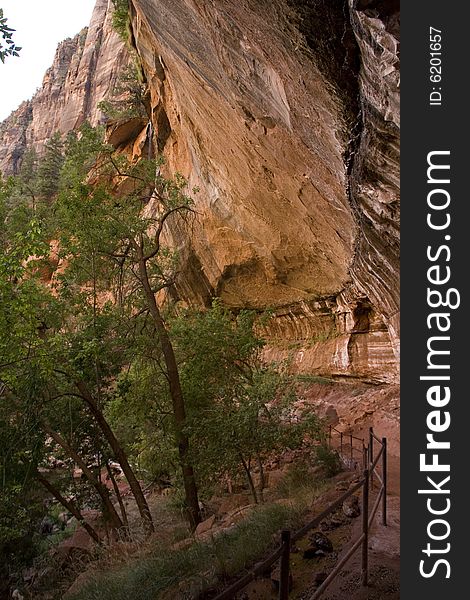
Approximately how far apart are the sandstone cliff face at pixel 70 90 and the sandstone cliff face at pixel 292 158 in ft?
117

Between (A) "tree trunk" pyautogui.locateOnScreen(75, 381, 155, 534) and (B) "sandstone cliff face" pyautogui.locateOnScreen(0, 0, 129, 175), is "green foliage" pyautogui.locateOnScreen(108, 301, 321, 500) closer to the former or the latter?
(A) "tree trunk" pyautogui.locateOnScreen(75, 381, 155, 534)

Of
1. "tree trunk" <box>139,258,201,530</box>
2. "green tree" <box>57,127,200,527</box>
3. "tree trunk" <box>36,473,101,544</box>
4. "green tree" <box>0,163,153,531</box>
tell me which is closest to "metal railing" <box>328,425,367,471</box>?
"tree trunk" <box>139,258,201,530</box>

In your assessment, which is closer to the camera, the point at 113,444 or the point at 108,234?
the point at 113,444

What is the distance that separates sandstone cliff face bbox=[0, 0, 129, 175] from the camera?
51844mm

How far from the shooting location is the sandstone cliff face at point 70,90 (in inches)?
2041

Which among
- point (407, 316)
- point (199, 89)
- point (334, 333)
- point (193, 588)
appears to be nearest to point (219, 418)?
point (193, 588)

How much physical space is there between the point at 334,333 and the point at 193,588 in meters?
14.8

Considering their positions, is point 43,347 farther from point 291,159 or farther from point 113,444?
point 291,159

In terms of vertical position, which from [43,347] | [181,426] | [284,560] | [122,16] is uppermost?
[122,16]

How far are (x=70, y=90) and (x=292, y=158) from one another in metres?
54.5

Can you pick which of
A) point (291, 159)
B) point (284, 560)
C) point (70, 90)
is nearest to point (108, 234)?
point (291, 159)

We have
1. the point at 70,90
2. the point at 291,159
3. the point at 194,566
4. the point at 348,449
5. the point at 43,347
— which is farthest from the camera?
the point at 70,90

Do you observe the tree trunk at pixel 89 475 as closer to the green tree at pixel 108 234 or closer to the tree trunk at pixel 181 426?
the tree trunk at pixel 181 426

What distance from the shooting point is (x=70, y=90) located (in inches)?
2232
